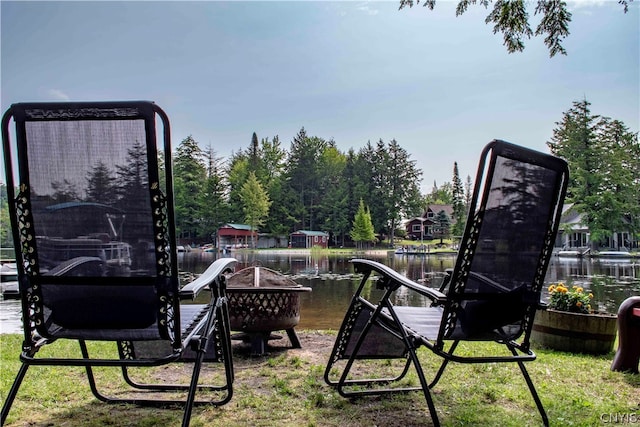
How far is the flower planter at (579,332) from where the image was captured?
368 cm

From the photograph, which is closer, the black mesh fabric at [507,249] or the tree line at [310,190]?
the black mesh fabric at [507,249]

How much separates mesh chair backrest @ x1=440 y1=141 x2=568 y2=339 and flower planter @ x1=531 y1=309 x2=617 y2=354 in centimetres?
230

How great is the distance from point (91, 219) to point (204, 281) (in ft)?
1.49

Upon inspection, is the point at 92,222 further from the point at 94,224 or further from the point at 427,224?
the point at 427,224

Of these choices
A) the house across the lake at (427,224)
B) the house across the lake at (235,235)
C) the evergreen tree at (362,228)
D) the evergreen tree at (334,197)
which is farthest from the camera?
the house across the lake at (427,224)

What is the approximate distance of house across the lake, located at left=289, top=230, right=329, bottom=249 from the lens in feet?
162

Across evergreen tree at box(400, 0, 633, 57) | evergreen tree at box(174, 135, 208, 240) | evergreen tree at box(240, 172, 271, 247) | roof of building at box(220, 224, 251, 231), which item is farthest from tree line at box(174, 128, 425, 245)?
evergreen tree at box(400, 0, 633, 57)

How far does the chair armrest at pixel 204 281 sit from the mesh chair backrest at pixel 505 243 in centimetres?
94

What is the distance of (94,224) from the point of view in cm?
155

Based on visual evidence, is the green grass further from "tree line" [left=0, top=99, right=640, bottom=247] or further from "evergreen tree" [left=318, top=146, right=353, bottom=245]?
"evergreen tree" [left=318, top=146, right=353, bottom=245]

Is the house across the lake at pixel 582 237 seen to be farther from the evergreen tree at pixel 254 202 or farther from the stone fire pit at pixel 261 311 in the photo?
the stone fire pit at pixel 261 311

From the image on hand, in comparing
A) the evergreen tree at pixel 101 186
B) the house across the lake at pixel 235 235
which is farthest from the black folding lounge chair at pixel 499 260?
the house across the lake at pixel 235 235

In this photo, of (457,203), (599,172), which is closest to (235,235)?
(457,203)

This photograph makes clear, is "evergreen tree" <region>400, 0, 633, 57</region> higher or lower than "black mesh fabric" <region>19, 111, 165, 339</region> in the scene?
higher
